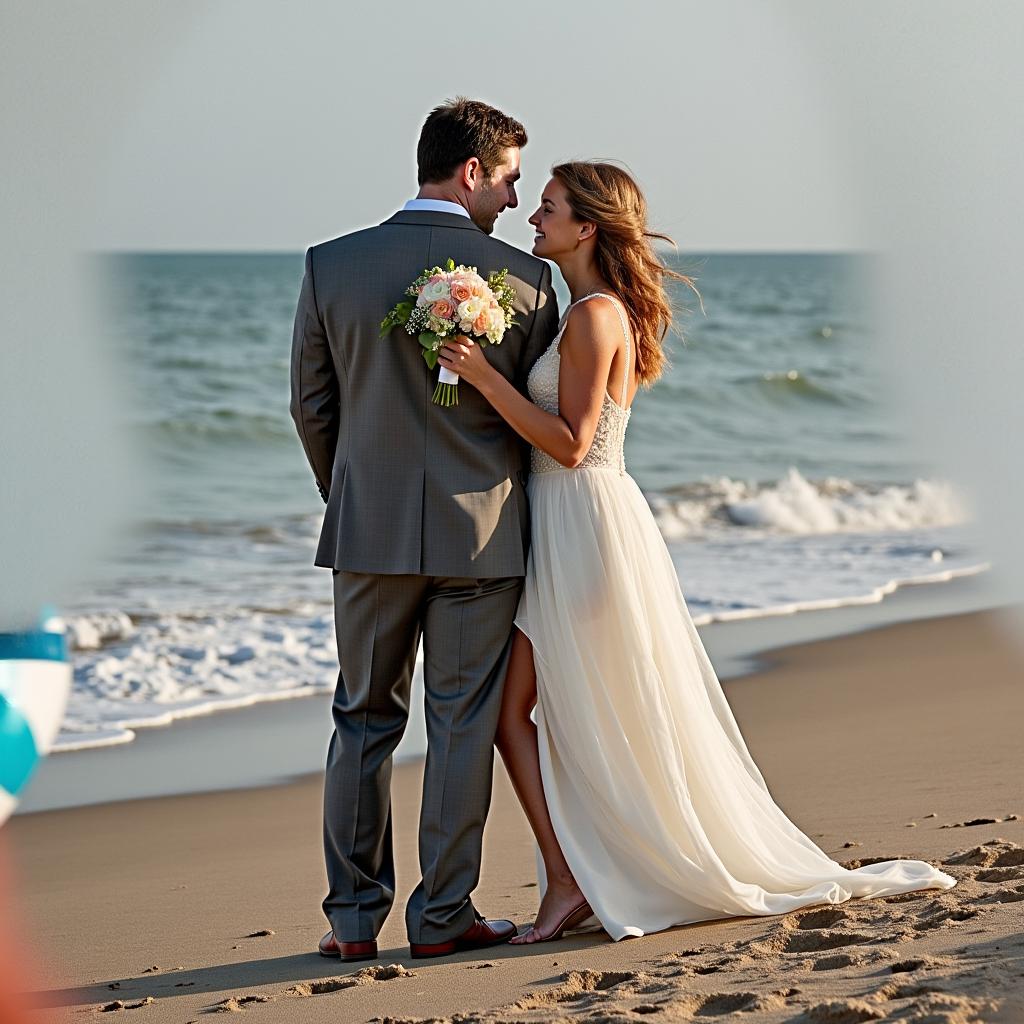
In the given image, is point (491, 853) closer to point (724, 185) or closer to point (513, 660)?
point (513, 660)

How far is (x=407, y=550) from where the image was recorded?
3.54 meters

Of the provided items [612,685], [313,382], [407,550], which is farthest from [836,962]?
[313,382]

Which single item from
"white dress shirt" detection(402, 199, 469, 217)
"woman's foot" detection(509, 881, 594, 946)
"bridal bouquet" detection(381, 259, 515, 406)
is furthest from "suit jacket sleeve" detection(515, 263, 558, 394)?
"woman's foot" detection(509, 881, 594, 946)

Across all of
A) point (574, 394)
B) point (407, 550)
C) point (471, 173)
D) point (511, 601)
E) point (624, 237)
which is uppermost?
point (471, 173)

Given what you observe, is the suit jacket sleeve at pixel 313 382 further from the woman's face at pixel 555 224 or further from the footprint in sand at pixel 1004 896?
the footprint in sand at pixel 1004 896

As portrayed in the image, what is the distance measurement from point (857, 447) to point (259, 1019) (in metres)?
16.8

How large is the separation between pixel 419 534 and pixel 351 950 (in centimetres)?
97

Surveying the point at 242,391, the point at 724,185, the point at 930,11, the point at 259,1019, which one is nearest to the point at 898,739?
the point at 259,1019

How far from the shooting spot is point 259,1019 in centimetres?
305

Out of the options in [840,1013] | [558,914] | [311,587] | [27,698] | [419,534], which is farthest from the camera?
[311,587]

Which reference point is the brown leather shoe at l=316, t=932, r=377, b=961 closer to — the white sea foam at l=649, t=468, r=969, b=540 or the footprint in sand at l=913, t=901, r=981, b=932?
the footprint in sand at l=913, t=901, r=981, b=932

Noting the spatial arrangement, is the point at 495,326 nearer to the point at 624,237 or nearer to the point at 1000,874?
the point at 624,237

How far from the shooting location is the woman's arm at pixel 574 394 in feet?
11.6

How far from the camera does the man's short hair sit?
3.60 m
